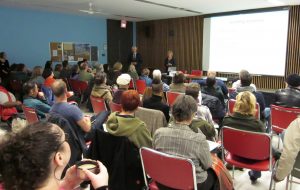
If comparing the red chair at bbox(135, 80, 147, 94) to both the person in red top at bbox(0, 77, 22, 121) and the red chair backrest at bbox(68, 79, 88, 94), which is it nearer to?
the red chair backrest at bbox(68, 79, 88, 94)

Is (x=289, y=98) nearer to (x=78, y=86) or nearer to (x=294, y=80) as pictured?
(x=294, y=80)

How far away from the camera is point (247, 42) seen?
357 inches

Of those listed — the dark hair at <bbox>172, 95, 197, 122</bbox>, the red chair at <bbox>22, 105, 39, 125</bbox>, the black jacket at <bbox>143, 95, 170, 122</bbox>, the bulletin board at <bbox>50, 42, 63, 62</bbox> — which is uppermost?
the bulletin board at <bbox>50, 42, 63, 62</bbox>

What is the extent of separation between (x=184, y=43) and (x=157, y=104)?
7.75m

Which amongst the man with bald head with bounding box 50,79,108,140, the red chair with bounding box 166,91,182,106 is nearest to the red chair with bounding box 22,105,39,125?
the man with bald head with bounding box 50,79,108,140

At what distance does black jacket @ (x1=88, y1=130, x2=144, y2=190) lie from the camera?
2.29m

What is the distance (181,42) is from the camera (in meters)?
11.2

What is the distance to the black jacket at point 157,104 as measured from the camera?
373 centimetres

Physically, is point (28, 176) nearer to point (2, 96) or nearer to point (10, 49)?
point (2, 96)

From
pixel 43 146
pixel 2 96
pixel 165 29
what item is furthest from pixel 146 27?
pixel 43 146

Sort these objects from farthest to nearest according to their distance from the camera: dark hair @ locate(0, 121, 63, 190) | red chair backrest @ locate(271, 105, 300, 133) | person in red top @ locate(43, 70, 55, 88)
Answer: person in red top @ locate(43, 70, 55, 88) < red chair backrest @ locate(271, 105, 300, 133) < dark hair @ locate(0, 121, 63, 190)

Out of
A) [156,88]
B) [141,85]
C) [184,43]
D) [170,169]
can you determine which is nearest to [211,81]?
[156,88]

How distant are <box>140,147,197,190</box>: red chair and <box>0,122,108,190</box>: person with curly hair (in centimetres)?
105

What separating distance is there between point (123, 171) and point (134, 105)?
1.98 feet
